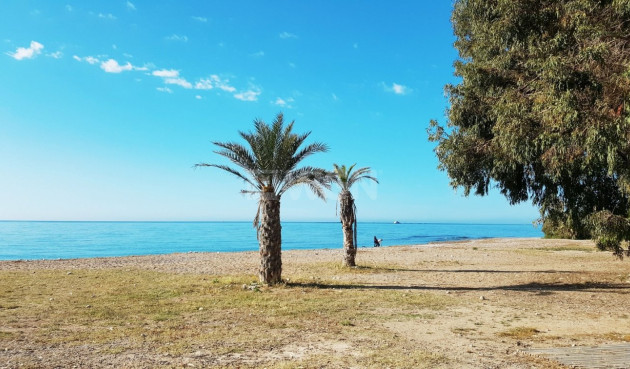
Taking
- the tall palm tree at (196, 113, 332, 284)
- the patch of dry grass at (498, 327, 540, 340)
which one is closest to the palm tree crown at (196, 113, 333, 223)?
the tall palm tree at (196, 113, 332, 284)

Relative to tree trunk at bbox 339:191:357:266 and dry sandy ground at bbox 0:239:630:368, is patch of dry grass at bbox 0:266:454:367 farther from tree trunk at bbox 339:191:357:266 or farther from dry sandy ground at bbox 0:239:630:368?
tree trunk at bbox 339:191:357:266

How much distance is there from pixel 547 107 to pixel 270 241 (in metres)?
10.2

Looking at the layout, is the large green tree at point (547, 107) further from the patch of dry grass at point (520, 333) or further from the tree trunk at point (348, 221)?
the tree trunk at point (348, 221)

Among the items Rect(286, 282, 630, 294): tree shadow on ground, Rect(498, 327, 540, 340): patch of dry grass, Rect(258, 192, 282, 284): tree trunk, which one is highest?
Rect(258, 192, 282, 284): tree trunk

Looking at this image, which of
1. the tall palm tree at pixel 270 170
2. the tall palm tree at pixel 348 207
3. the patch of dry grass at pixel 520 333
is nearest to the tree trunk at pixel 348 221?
the tall palm tree at pixel 348 207

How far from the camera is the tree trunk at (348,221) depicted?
21062mm

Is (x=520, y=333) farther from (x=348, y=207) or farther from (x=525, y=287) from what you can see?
(x=348, y=207)

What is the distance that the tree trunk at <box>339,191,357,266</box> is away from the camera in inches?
829

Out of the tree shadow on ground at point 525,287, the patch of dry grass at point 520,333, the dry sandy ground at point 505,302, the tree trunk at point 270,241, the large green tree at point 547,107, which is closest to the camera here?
the dry sandy ground at point 505,302

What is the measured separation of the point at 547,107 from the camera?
38.8 feet

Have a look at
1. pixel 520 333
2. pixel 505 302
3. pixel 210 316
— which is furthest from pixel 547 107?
pixel 210 316

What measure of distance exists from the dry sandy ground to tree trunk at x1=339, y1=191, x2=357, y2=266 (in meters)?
2.26

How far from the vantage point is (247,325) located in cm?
933

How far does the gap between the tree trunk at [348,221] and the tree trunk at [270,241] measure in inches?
242
